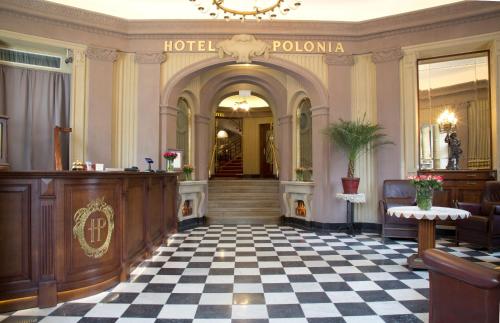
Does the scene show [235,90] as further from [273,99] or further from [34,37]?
[34,37]

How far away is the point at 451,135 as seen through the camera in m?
6.91

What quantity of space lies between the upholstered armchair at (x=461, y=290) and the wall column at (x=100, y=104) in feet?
20.2

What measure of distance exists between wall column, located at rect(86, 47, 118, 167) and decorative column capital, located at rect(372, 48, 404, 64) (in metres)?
5.36

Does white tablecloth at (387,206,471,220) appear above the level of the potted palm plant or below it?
below

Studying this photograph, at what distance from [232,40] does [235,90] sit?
2946 millimetres

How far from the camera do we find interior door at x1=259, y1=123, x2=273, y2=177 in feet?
49.7

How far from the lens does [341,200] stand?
24.2ft

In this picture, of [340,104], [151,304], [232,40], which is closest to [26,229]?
[151,304]

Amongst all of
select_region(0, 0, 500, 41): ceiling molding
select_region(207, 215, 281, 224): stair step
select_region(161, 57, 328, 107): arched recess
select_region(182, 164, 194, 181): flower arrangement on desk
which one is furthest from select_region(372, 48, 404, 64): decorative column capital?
select_region(182, 164, 194, 181): flower arrangement on desk

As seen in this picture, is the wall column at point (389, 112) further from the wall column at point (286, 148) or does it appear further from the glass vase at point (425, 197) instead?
the glass vase at point (425, 197)

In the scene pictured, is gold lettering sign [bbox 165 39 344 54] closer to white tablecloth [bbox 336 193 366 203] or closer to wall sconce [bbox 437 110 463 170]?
wall sconce [bbox 437 110 463 170]

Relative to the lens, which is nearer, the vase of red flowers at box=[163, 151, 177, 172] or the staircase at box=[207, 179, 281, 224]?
the vase of red flowers at box=[163, 151, 177, 172]

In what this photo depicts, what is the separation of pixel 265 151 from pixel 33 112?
32.3ft

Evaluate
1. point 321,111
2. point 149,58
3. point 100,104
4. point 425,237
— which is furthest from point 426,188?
point 100,104
